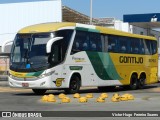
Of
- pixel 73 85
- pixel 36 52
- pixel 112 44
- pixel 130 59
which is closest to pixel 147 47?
pixel 130 59

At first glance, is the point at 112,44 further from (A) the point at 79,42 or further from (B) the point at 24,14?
(B) the point at 24,14

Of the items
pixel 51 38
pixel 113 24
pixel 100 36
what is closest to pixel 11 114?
pixel 51 38

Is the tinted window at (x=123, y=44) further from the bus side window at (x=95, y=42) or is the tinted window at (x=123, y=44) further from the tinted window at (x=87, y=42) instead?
the bus side window at (x=95, y=42)

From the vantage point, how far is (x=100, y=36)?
25906 millimetres

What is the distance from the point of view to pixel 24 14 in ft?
196

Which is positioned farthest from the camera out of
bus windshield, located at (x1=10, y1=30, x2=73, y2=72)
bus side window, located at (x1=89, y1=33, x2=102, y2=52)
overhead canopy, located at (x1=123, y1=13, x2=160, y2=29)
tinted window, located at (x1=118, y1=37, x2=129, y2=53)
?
overhead canopy, located at (x1=123, y1=13, x2=160, y2=29)

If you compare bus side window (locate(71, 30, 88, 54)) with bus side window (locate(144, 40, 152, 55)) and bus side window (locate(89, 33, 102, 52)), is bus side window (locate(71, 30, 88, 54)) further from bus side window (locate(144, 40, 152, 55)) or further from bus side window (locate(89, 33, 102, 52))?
bus side window (locate(144, 40, 152, 55))

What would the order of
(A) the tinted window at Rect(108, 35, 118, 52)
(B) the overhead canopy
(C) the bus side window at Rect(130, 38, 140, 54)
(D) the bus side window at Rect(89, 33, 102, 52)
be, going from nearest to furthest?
(D) the bus side window at Rect(89, 33, 102, 52) < (A) the tinted window at Rect(108, 35, 118, 52) < (C) the bus side window at Rect(130, 38, 140, 54) < (B) the overhead canopy

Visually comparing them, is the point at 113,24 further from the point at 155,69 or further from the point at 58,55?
the point at 58,55

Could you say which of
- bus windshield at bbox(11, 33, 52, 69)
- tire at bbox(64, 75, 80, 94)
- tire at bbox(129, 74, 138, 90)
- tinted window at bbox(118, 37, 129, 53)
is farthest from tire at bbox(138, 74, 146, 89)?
bus windshield at bbox(11, 33, 52, 69)

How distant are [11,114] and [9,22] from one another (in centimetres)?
5062

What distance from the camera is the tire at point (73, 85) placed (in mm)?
23766

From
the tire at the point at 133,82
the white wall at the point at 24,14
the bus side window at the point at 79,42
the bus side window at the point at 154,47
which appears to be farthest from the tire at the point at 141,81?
the white wall at the point at 24,14

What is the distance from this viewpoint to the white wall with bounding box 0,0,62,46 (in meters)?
57.7
